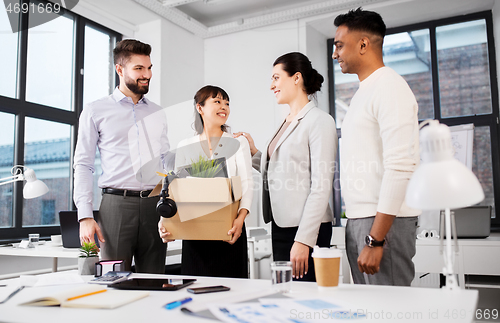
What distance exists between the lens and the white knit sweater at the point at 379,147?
1.25 m

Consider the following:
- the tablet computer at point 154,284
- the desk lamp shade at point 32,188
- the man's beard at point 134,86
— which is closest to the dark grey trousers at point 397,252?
the tablet computer at point 154,284

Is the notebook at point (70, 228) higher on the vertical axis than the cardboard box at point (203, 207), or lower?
lower

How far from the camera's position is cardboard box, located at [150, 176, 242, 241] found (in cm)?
135

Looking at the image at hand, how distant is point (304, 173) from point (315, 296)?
652mm

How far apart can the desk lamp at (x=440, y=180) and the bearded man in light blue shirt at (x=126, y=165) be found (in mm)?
1355

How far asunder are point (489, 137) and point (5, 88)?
14.4ft

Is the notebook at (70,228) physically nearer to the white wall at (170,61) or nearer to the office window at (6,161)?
the office window at (6,161)

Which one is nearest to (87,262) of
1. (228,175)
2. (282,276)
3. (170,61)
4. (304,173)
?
(228,175)

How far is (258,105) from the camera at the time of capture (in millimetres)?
4652

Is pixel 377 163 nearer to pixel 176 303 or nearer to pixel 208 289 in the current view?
pixel 208 289

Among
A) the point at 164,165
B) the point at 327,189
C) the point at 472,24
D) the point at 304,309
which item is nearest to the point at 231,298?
the point at 304,309

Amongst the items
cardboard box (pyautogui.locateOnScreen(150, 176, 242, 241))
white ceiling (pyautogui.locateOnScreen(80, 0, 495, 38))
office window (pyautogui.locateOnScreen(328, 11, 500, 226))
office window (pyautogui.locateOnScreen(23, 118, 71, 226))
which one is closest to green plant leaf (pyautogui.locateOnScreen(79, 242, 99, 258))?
cardboard box (pyautogui.locateOnScreen(150, 176, 242, 241))

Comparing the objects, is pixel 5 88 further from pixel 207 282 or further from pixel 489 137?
pixel 489 137

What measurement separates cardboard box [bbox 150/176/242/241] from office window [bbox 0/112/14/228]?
2.41 metres
